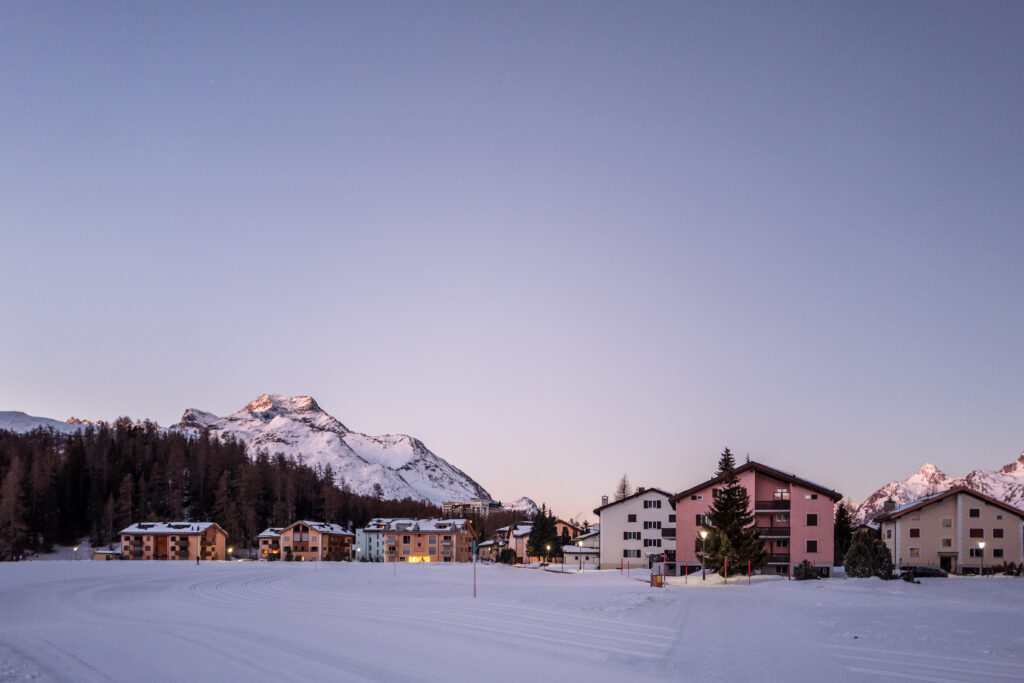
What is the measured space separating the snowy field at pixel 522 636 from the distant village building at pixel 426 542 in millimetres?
91703

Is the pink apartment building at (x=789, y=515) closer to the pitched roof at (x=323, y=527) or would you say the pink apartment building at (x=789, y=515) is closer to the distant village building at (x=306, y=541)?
the distant village building at (x=306, y=541)

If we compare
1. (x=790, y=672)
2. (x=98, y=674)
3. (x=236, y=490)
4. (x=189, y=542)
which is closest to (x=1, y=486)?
(x=189, y=542)

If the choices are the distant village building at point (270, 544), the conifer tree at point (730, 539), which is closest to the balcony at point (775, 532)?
the conifer tree at point (730, 539)

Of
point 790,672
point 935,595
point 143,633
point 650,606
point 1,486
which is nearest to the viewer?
point 790,672

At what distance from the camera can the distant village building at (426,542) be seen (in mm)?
129125

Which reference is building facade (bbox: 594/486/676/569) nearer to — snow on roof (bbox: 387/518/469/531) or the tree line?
snow on roof (bbox: 387/518/469/531)

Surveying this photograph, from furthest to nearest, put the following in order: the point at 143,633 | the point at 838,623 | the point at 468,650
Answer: the point at 838,623
the point at 143,633
the point at 468,650

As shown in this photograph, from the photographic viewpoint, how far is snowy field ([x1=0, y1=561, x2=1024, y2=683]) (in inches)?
648

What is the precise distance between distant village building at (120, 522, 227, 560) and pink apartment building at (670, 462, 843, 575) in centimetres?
8575

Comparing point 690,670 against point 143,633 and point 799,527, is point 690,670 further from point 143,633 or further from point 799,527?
point 799,527

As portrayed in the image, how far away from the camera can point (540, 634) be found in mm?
22672

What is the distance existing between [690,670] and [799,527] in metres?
53.8

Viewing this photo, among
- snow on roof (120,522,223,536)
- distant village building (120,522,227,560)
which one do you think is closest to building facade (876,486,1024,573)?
distant village building (120,522,227,560)

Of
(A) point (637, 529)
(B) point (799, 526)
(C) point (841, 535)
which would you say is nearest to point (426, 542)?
(A) point (637, 529)
